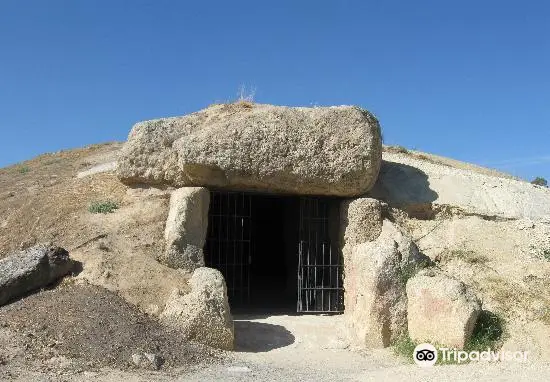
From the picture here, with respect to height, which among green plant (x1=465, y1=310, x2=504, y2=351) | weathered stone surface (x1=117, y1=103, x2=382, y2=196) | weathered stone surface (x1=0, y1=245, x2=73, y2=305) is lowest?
green plant (x1=465, y1=310, x2=504, y2=351)

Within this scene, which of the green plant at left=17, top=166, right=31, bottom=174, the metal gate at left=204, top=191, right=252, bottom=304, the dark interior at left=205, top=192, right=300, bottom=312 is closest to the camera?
the metal gate at left=204, top=191, right=252, bottom=304

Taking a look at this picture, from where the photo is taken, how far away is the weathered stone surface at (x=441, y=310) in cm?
793

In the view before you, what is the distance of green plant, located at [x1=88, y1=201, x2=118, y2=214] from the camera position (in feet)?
34.0

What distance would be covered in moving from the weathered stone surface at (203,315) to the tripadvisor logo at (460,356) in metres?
2.64

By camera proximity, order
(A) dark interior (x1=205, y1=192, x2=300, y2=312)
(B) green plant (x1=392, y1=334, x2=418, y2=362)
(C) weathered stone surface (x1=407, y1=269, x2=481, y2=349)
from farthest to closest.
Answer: (A) dark interior (x1=205, y1=192, x2=300, y2=312), (B) green plant (x1=392, y1=334, x2=418, y2=362), (C) weathered stone surface (x1=407, y1=269, x2=481, y2=349)

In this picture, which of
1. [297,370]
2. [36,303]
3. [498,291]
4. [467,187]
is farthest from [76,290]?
[467,187]

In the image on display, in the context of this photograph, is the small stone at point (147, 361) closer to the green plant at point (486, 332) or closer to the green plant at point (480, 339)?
the green plant at point (480, 339)

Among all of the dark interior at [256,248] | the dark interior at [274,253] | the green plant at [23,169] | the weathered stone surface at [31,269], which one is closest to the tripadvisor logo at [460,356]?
the dark interior at [256,248]

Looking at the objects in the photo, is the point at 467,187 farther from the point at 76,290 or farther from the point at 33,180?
the point at 33,180

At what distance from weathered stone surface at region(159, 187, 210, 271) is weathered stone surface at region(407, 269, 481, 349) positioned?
3.49 metres

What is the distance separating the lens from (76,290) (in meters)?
8.26

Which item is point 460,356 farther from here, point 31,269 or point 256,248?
point 256,248

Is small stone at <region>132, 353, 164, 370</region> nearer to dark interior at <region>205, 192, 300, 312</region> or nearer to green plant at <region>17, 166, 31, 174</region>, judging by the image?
dark interior at <region>205, 192, 300, 312</region>

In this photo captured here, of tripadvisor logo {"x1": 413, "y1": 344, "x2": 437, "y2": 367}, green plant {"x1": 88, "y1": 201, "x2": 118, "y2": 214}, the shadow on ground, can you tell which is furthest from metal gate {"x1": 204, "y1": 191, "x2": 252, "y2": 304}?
tripadvisor logo {"x1": 413, "y1": 344, "x2": 437, "y2": 367}
